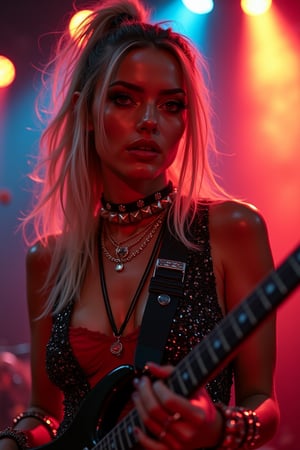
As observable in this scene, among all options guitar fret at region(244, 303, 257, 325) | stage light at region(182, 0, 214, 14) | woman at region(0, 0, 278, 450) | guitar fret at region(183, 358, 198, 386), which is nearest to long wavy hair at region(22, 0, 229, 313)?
woman at region(0, 0, 278, 450)

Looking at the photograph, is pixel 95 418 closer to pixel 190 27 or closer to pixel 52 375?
pixel 52 375

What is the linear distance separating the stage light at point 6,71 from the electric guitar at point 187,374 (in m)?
4.53

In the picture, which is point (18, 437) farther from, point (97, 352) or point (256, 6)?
point (256, 6)

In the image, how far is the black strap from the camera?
2.27m

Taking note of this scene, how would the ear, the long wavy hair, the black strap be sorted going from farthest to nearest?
the ear
the long wavy hair
the black strap

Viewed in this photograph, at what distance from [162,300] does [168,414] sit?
738 millimetres

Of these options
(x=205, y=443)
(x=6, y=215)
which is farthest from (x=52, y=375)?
(x=6, y=215)

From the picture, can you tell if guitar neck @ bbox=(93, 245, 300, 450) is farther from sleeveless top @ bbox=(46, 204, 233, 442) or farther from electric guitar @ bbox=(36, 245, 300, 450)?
sleeveless top @ bbox=(46, 204, 233, 442)

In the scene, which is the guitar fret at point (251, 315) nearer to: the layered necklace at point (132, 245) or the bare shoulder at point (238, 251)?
the bare shoulder at point (238, 251)

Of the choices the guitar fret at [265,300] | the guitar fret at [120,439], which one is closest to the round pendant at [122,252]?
the guitar fret at [120,439]

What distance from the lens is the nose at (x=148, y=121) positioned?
8.04 ft

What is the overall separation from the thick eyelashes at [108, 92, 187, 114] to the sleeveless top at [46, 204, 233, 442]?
0.31 meters

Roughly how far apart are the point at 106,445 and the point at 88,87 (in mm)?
1226

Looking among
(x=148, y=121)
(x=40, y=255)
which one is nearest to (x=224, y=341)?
(x=148, y=121)
